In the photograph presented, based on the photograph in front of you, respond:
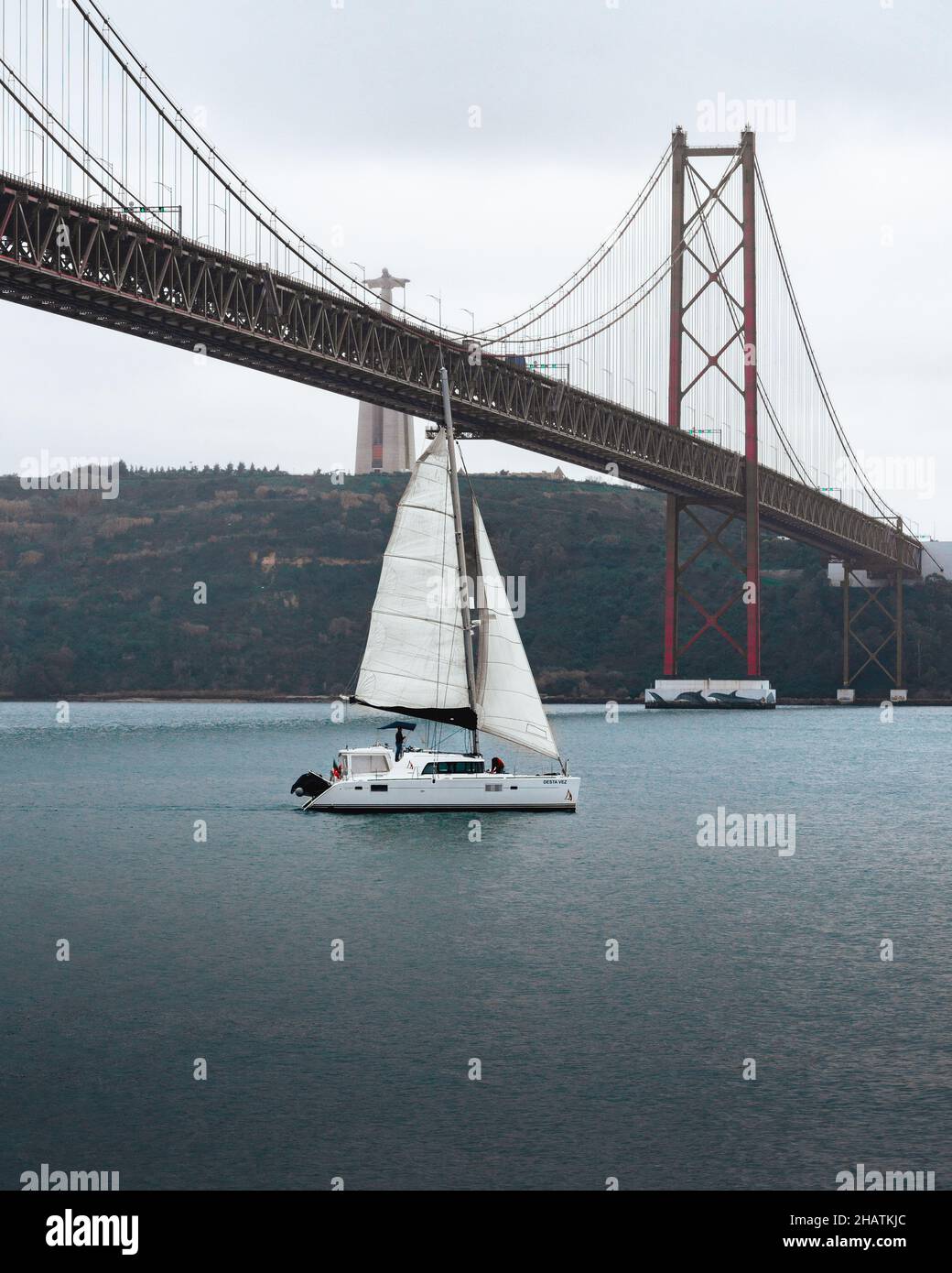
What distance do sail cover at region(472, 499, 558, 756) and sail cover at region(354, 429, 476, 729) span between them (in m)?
0.51

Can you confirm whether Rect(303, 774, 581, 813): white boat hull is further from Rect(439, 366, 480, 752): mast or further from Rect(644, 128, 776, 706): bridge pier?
Rect(644, 128, 776, 706): bridge pier

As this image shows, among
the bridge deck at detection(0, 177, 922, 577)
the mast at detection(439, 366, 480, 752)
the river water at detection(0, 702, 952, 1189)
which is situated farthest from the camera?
the bridge deck at detection(0, 177, 922, 577)

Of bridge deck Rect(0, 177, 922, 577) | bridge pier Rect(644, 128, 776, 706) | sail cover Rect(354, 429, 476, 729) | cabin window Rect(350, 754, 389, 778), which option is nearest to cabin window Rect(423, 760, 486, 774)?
sail cover Rect(354, 429, 476, 729)

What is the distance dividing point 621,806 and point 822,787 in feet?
37.5

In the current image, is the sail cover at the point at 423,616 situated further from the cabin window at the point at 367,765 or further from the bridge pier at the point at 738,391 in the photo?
the bridge pier at the point at 738,391

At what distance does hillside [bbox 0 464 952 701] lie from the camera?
465 ft

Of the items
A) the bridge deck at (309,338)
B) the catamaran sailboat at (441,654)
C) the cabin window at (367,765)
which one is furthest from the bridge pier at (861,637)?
the catamaran sailboat at (441,654)

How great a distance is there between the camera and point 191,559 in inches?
6521

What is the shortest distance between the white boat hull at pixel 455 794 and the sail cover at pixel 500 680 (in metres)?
0.93

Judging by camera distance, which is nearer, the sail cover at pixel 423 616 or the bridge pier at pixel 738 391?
the sail cover at pixel 423 616

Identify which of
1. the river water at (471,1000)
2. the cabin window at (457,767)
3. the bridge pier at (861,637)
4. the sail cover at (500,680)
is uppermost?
the bridge pier at (861,637)

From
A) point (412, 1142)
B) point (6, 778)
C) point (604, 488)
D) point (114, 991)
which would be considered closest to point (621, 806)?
point (6, 778)

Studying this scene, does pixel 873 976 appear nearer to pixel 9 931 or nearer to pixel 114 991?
pixel 114 991

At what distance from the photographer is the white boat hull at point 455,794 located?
38844 millimetres
